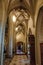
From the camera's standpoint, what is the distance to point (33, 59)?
382 inches

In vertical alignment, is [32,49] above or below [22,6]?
below

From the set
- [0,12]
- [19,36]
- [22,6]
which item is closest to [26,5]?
[22,6]

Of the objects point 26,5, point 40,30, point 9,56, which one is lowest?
point 9,56

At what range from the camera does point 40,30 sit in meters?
8.49

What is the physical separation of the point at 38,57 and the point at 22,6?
210 inches

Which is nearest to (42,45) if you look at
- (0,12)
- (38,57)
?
(38,57)

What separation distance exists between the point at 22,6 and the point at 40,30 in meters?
4.40

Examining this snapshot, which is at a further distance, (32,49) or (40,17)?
(32,49)

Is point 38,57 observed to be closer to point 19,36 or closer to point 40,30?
point 40,30

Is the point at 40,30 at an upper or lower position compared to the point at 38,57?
upper

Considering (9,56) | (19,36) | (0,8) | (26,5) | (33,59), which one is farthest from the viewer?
(19,36)

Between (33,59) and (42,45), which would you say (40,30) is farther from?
(33,59)

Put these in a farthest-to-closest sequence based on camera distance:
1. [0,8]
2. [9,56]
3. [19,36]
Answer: [19,36], [9,56], [0,8]

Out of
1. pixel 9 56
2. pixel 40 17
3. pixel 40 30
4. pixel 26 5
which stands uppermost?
pixel 26 5
